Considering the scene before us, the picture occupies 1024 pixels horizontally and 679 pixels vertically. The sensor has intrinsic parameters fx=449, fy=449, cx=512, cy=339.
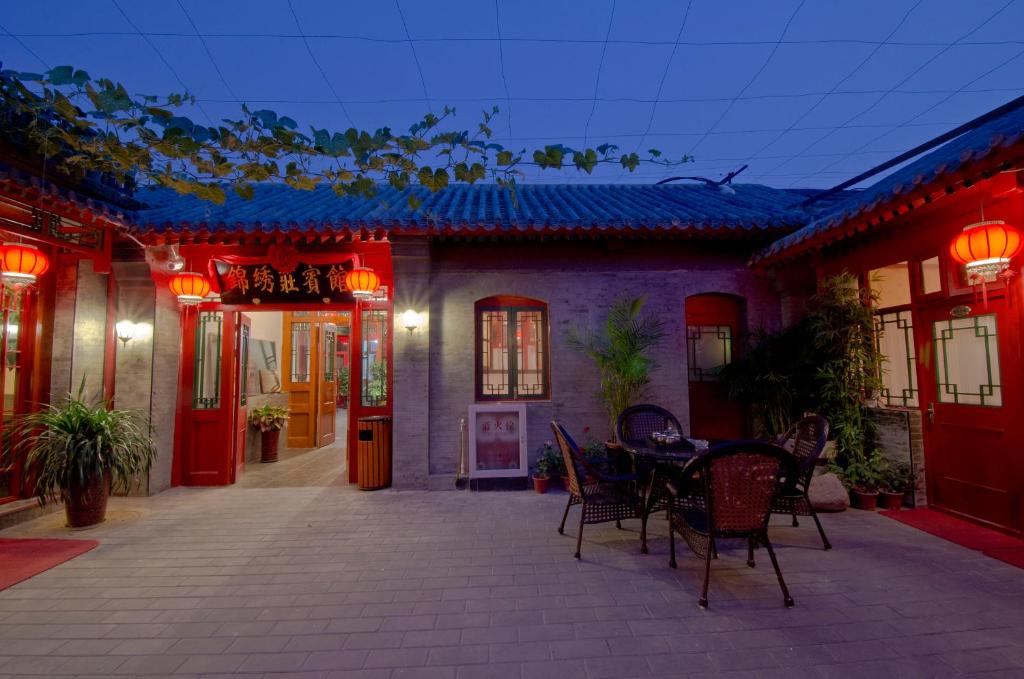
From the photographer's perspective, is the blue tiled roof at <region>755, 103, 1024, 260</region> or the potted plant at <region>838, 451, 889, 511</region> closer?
the blue tiled roof at <region>755, 103, 1024, 260</region>

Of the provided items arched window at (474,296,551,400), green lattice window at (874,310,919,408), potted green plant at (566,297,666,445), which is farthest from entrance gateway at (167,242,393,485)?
green lattice window at (874,310,919,408)

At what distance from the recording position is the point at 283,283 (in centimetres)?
595

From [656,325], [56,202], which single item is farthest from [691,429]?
[56,202]

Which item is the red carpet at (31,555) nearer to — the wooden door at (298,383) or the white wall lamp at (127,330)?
the white wall lamp at (127,330)

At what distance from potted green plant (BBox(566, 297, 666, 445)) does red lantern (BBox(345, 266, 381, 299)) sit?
2610mm

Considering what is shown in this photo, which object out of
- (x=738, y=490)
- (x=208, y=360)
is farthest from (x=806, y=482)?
(x=208, y=360)

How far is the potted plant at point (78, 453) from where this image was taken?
14.6ft

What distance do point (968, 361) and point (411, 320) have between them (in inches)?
232

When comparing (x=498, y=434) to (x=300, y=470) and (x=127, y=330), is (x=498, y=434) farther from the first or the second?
(x=127, y=330)

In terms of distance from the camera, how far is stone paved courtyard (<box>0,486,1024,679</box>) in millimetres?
2363

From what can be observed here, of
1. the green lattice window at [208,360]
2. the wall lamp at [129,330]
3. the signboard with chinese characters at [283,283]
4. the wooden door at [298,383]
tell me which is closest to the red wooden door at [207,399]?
the green lattice window at [208,360]

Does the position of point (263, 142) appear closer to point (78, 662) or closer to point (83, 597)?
point (78, 662)

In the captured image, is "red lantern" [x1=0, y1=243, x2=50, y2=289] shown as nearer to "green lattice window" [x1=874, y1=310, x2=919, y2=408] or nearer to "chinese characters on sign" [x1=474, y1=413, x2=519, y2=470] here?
"chinese characters on sign" [x1=474, y1=413, x2=519, y2=470]

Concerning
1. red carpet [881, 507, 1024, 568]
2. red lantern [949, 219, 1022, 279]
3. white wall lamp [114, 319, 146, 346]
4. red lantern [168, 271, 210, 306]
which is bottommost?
red carpet [881, 507, 1024, 568]
